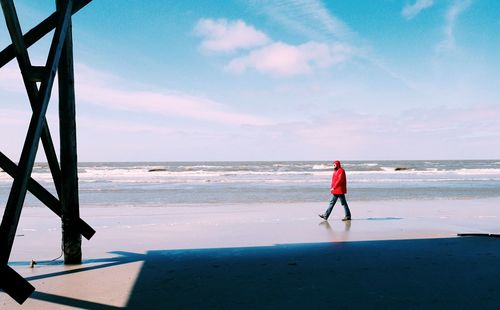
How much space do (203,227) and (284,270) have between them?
13.6 ft

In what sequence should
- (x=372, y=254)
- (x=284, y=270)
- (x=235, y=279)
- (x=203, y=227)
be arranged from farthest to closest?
(x=203, y=227) < (x=372, y=254) < (x=284, y=270) < (x=235, y=279)

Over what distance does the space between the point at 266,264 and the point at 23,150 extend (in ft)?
10.8

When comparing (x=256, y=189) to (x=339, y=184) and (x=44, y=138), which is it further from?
(x=44, y=138)

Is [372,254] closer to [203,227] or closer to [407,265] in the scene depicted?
[407,265]

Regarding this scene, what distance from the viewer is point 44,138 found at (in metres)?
5.11

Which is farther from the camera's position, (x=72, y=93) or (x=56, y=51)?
(x=72, y=93)

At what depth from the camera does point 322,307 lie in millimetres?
3836

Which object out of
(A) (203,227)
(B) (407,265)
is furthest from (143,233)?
(B) (407,265)

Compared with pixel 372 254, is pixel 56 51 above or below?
above

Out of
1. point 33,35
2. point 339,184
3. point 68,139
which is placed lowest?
point 339,184

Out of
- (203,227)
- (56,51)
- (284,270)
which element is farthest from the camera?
(203,227)

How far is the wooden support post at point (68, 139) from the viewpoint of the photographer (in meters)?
5.13

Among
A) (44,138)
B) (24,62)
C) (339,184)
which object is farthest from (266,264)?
(339,184)

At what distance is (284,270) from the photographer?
519 centimetres
